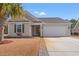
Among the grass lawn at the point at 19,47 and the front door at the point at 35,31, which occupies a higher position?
the front door at the point at 35,31

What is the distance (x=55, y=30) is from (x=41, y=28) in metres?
0.64

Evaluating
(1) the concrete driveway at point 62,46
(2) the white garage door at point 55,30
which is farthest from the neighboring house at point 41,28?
(1) the concrete driveway at point 62,46

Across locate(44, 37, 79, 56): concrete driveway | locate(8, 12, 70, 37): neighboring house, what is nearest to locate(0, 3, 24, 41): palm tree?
locate(8, 12, 70, 37): neighboring house

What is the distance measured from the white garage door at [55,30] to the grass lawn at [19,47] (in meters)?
0.53

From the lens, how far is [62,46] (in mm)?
10117

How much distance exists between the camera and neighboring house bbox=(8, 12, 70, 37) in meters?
10.4

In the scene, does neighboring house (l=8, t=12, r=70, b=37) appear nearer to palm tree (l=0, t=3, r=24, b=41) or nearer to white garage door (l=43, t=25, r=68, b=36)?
white garage door (l=43, t=25, r=68, b=36)

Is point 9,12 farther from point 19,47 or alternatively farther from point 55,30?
point 55,30

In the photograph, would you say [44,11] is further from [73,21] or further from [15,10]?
[15,10]

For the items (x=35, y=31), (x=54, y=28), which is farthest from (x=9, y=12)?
(x=54, y=28)

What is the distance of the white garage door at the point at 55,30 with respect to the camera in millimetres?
10445

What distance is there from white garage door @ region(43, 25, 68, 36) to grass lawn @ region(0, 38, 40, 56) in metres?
0.53

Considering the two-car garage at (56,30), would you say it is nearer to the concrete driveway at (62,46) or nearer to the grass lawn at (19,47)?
the concrete driveway at (62,46)

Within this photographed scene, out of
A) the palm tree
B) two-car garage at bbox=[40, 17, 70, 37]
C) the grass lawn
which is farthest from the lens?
two-car garage at bbox=[40, 17, 70, 37]
